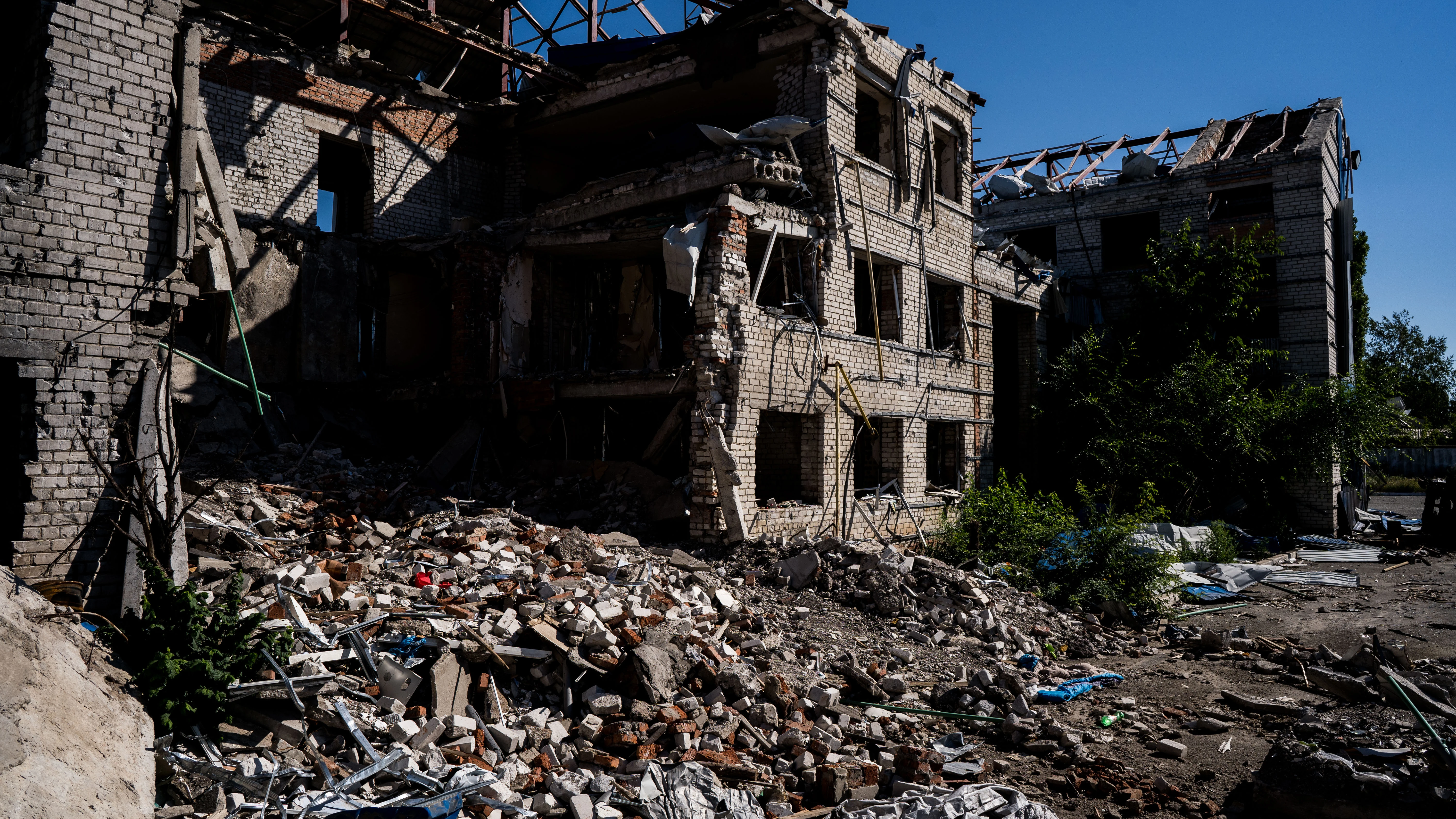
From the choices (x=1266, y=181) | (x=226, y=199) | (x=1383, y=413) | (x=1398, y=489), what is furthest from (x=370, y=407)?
(x=1398, y=489)

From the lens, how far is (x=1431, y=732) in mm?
4652

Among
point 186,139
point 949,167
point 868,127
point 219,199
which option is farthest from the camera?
point 949,167

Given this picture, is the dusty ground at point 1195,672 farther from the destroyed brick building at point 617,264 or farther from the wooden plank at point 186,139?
the wooden plank at point 186,139

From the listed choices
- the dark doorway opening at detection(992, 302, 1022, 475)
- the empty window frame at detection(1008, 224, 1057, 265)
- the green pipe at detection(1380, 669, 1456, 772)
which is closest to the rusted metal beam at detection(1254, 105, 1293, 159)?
the empty window frame at detection(1008, 224, 1057, 265)

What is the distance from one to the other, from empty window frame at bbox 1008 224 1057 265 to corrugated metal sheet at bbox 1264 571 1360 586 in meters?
10.1

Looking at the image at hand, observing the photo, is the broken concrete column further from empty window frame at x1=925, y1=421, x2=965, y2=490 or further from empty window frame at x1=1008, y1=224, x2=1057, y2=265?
empty window frame at x1=1008, y1=224, x2=1057, y2=265

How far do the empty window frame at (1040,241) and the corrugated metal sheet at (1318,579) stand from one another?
10.1 m

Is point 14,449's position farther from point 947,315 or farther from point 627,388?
point 947,315

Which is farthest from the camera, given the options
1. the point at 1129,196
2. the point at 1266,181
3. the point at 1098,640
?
the point at 1129,196

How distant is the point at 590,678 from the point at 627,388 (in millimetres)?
5816

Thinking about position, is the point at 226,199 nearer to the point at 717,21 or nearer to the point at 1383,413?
the point at 717,21

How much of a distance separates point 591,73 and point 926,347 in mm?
7968

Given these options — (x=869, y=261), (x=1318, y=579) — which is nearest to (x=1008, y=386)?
(x=1318, y=579)

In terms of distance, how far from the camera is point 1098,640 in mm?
9000
